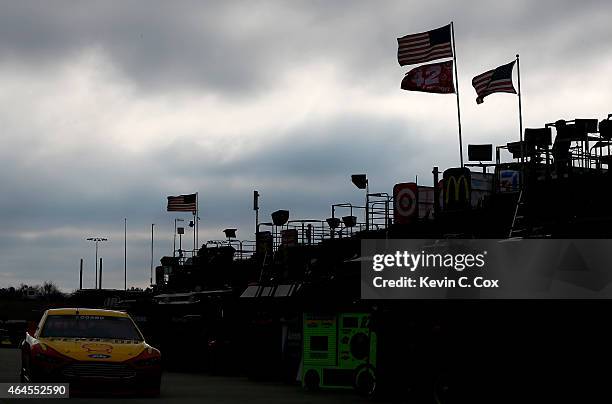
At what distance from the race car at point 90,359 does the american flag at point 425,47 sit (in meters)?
14.0

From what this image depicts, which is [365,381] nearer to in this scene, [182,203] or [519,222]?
[519,222]

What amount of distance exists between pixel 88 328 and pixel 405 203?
49.8 feet

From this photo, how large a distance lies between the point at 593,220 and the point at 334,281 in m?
7.32

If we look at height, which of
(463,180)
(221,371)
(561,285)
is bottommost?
(221,371)

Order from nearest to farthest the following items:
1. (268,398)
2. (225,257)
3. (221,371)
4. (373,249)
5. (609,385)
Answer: (609,385) → (268,398) → (373,249) → (221,371) → (225,257)

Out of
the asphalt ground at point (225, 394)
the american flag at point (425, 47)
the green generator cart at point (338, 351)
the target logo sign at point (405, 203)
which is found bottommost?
the asphalt ground at point (225, 394)

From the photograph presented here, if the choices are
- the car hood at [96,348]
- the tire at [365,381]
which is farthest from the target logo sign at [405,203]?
the car hood at [96,348]

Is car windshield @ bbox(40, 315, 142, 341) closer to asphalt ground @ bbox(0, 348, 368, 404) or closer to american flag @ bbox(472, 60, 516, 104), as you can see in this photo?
asphalt ground @ bbox(0, 348, 368, 404)

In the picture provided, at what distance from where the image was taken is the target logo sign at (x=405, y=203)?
3253 cm

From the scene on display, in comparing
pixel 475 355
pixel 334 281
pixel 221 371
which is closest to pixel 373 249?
pixel 334 281

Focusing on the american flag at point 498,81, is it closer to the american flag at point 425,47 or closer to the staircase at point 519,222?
the american flag at point 425,47

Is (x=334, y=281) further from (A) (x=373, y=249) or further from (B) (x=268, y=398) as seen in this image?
(B) (x=268, y=398)

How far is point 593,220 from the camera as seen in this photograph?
52.7ft

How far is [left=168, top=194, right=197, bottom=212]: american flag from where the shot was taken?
62.8 meters
